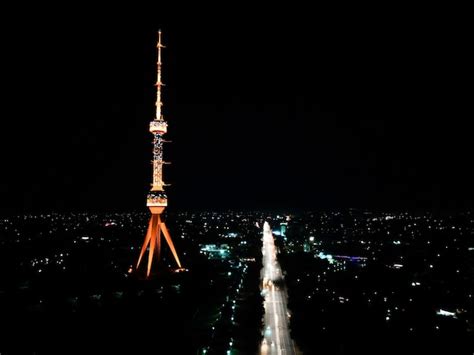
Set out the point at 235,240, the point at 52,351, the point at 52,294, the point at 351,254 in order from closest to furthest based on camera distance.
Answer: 1. the point at 52,351
2. the point at 52,294
3. the point at 351,254
4. the point at 235,240

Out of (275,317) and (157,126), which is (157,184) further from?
(275,317)

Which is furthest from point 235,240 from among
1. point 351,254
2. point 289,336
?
point 289,336

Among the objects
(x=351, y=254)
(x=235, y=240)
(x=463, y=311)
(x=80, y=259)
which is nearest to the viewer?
(x=463, y=311)

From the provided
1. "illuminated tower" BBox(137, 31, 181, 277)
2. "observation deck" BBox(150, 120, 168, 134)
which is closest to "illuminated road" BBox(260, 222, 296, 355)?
"illuminated tower" BBox(137, 31, 181, 277)

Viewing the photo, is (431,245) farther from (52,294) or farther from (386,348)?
(52,294)

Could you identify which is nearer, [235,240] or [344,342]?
[344,342]

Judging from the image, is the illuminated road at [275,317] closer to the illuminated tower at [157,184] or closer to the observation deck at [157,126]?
the illuminated tower at [157,184]

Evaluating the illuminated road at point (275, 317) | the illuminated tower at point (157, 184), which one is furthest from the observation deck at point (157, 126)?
the illuminated road at point (275, 317)

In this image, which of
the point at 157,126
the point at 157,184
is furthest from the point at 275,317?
the point at 157,126
